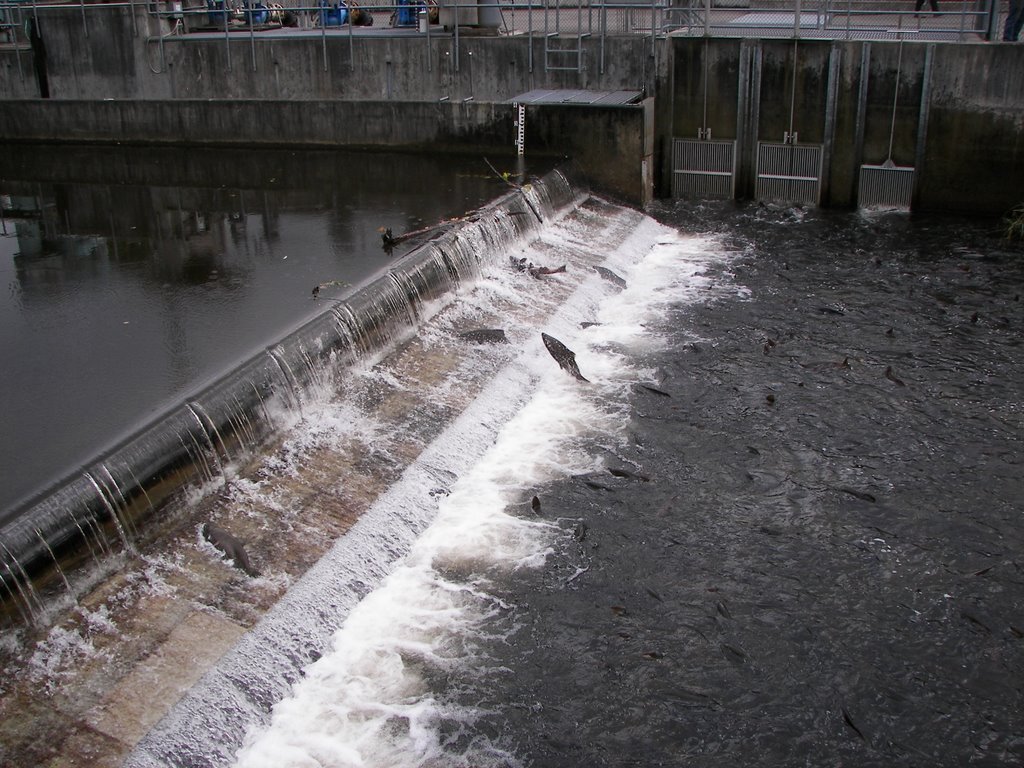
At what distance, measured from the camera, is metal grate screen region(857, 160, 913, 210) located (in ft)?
58.0

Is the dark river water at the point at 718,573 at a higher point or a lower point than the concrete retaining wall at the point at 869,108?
lower

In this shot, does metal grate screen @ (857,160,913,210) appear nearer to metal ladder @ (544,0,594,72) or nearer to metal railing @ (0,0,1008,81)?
metal railing @ (0,0,1008,81)

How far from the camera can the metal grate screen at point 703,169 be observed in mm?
18734

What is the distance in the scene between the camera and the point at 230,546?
7.26 meters

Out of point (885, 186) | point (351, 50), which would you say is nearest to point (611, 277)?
point (885, 186)

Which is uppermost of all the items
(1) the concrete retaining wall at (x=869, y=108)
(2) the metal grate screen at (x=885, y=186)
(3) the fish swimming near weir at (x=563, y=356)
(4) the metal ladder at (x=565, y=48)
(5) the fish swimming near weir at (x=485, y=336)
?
(4) the metal ladder at (x=565, y=48)

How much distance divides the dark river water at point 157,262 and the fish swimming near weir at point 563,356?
6.93 feet

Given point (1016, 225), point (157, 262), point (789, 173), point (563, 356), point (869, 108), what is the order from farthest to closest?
point (789, 173) → point (869, 108) → point (1016, 225) → point (157, 262) → point (563, 356)

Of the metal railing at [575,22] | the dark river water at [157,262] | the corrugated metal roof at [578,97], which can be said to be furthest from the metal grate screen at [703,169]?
the dark river water at [157,262]

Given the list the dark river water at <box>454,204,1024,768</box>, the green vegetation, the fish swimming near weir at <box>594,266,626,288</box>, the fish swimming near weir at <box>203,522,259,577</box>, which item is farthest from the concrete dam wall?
the fish swimming near weir at <box>203,522,259,577</box>

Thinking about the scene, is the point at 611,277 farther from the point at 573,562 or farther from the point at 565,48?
the point at 573,562

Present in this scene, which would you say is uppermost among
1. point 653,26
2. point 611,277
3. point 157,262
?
point 653,26

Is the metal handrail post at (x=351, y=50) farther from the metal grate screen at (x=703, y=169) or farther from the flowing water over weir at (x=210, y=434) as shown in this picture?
the flowing water over weir at (x=210, y=434)

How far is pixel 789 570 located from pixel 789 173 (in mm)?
12046
